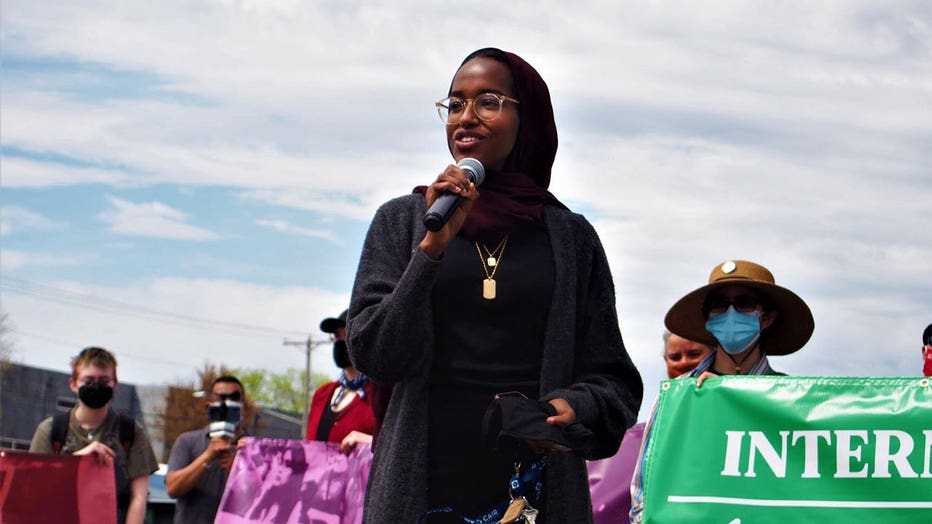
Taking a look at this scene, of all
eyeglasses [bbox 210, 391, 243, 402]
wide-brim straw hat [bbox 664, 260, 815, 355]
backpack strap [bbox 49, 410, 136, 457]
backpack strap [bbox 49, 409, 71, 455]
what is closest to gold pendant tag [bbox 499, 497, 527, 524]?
wide-brim straw hat [bbox 664, 260, 815, 355]

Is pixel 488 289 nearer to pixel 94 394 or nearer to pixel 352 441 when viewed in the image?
pixel 352 441

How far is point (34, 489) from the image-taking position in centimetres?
878

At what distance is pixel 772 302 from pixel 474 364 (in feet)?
10.3

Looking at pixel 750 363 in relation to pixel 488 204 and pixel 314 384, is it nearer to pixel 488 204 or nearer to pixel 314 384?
pixel 488 204

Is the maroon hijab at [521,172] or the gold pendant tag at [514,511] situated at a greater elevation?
the maroon hijab at [521,172]

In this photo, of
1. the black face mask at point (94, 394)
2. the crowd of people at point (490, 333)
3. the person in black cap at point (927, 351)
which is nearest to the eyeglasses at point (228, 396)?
the black face mask at point (94, 394)

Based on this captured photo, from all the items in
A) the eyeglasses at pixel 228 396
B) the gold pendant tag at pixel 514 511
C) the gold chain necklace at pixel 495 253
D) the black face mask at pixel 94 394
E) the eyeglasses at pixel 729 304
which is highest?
the eyeglasses at pixel 729 304

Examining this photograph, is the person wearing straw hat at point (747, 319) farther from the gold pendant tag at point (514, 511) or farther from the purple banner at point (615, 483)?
the gold pendant tag at point (514, 511)

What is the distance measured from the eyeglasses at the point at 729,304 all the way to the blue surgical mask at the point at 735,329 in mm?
25

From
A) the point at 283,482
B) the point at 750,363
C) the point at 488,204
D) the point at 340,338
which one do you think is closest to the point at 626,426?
the point at 488,204

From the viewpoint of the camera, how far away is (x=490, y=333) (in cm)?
372

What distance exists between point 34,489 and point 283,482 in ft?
5.11

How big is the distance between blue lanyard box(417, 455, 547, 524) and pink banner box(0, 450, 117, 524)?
5654mm

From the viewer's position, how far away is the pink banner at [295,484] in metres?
8.10
